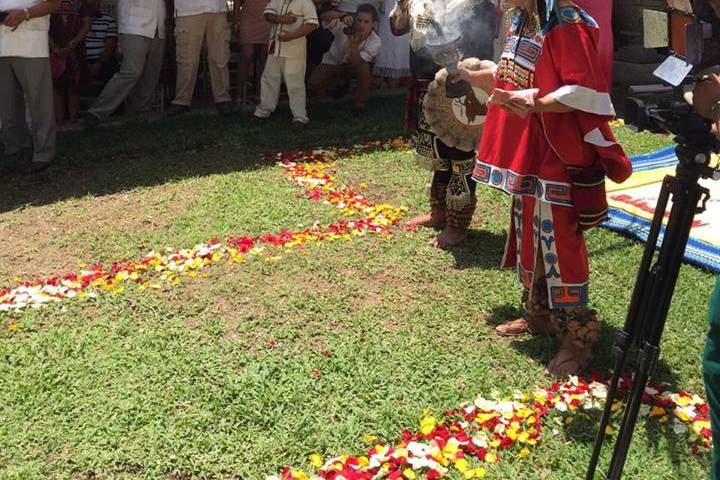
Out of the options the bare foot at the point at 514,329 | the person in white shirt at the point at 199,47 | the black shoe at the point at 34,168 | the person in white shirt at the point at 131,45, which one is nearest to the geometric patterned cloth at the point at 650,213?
the bare foot at the point at 514,329

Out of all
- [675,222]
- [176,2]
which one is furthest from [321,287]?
[176,2]

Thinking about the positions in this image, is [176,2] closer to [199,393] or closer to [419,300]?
[419,300]

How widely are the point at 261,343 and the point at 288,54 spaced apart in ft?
17.3

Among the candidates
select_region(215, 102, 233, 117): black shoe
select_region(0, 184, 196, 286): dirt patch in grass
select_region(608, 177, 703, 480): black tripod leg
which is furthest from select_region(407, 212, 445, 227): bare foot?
select_region(215, 102, 233, 117): black shoe

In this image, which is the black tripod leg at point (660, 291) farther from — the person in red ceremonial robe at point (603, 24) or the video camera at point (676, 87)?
the person in red ceremonial robe at point (603, 24)

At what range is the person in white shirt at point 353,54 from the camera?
930 cm

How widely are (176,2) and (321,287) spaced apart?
5.30 m

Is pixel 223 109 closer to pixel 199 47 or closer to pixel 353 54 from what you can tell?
pixel 199 47

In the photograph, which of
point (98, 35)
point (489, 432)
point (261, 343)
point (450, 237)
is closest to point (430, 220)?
point (450, 237)

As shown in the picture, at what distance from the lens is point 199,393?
380cm

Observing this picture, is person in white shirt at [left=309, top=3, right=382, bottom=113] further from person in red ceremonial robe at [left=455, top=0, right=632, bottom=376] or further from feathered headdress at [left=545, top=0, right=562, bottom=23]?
feathered headdress at [left=545, top=0, right=562, bottom=23]

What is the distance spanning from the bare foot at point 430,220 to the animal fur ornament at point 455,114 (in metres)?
0.92

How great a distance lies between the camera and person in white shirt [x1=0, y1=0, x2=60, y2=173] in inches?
272

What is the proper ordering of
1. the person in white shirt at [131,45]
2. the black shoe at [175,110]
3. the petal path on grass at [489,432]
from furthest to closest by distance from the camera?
the black shoe at [175,110] → the person in white shirt at [131,45] → the petal path on grass at [489,432]
